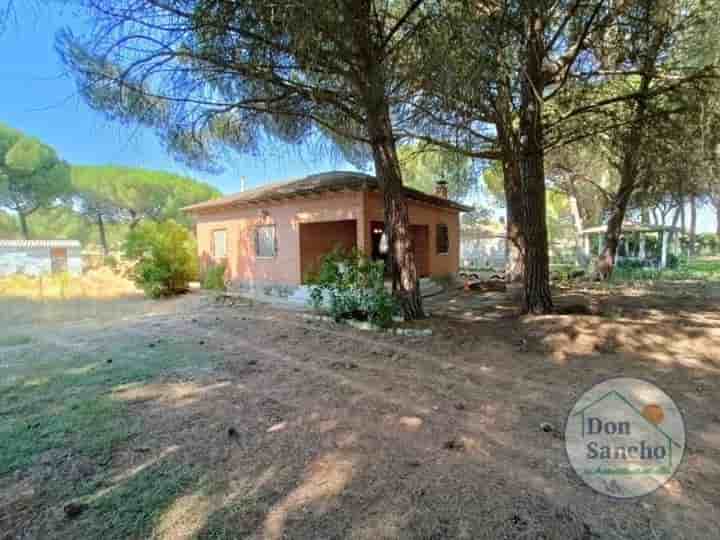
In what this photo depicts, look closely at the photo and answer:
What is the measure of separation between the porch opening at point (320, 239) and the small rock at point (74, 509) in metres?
9.35

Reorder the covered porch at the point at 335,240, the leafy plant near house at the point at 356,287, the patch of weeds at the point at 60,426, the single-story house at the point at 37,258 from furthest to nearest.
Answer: the single-story house at the point at 37,258 → the covered porch at the point at 335,240 → the leafy plant near house at the point at 356,287 → the patch of weeds at the point at 60,426

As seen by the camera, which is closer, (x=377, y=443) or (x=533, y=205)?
(x=377, y=443)

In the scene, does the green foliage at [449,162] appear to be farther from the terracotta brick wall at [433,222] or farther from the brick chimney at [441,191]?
the brick chimney at [441,191]

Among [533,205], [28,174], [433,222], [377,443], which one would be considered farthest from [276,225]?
[28,174]

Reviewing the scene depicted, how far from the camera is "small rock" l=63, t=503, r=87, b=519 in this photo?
191 centimetres

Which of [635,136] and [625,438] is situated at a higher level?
[635,136]

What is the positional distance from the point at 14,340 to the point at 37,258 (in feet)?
62.0

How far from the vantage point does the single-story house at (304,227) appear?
10281 mm

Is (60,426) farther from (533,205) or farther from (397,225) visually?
(533,205)

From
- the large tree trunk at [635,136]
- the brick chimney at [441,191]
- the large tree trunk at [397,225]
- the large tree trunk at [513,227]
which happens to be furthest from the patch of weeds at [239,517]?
the brick chimney at [441,191]

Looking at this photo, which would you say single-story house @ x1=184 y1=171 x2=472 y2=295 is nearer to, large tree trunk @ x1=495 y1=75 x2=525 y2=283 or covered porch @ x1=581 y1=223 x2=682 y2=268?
large tree trunk @ x1=495 y1=75 x2=525 y2=283

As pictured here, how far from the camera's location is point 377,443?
266 cm

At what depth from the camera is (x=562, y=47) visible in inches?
247

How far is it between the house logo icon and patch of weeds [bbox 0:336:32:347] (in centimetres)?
779
